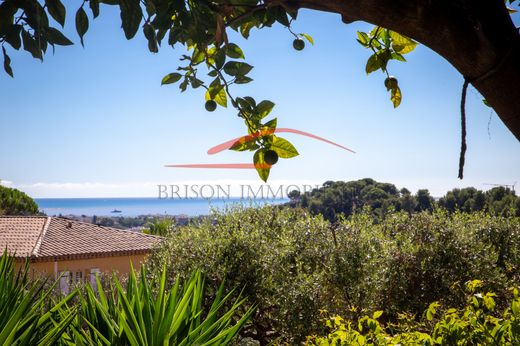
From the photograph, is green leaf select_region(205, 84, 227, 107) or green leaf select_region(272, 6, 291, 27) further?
green leaf select_region(205, 84, 227, 107)

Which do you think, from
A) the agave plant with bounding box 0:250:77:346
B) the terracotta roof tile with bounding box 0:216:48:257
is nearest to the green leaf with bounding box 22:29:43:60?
the agave plant with bounding box 0:250:77:346

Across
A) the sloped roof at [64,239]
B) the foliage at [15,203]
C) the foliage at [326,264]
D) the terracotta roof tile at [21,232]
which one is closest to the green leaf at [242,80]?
the foliage at [326,264]

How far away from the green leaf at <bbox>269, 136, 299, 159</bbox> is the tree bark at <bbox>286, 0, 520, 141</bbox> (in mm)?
425

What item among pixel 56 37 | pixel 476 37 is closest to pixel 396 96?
pixel 476 37

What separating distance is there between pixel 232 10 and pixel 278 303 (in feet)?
23.9

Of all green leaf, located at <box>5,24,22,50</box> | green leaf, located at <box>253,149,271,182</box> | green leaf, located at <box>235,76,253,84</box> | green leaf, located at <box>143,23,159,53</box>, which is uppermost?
green leaf, located at <box>143,23,159,53</box>

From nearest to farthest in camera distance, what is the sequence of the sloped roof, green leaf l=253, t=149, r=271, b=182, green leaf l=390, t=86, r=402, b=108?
green leaf l=253, t=149, r=271, b=182, green leaf l=390, t=86, r=402, b=108, the sloped roof

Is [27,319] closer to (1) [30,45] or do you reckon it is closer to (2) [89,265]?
(1) [30,45]

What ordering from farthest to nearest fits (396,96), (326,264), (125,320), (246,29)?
1. (326,264)
2. (125,320)
3. (246,29)
4. (396,96)

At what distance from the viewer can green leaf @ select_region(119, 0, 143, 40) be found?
1.08 meters

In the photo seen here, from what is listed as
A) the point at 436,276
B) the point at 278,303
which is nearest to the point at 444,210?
the point at 436,276

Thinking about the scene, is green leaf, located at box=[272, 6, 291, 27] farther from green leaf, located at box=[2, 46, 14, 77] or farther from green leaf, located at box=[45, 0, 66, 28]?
green leaf, located at box=[2, 46, 14, 77]

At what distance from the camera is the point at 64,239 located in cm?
2195

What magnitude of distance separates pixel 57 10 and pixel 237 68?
0.46 m
